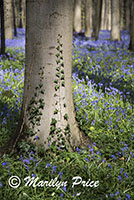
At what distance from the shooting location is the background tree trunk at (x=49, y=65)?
3.18 metres

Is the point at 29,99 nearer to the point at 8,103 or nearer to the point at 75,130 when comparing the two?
the point at 75,130

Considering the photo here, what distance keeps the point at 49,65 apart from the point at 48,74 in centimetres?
12

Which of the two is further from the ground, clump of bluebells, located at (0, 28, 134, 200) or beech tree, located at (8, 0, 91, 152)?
beech tree, located at (8, 0, 91, 152)

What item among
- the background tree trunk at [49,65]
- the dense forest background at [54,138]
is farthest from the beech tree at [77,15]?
the background tree trunk at [49,65]

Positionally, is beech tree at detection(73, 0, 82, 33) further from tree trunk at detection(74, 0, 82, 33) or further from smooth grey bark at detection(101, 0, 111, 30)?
smooth grey bark at detection(101, 0, 111, 30)

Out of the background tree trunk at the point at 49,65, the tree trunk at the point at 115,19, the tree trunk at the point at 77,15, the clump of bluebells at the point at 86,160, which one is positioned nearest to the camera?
the clump of bluebells at the point at 86,160

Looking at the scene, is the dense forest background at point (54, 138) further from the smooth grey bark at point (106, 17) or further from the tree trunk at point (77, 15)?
the smooth grey bark at point (106, 17)

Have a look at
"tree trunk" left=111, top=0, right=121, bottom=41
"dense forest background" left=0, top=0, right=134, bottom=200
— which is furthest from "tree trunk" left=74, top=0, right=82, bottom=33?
"dense forest background" left=0, top=0, right=134, bottom=200

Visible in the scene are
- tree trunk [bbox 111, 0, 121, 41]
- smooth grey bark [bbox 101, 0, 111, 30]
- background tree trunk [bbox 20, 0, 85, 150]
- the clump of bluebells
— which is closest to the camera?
the clump of bluebells

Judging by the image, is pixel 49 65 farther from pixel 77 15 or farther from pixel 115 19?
pixel 77 15

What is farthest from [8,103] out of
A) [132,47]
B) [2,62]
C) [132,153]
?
[132,47]

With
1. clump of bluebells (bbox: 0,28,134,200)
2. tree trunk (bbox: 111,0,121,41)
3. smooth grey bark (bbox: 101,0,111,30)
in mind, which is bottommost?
clump of bluebells (bbox: 0,28,134,200)

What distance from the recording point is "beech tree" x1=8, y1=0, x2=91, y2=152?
3.19m

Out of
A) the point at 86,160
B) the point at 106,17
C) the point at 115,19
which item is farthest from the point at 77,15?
the point at 86,160
